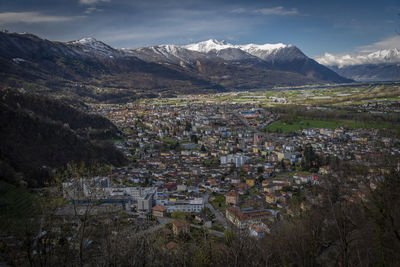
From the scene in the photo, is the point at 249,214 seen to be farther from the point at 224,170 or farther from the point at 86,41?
the point at 86,41

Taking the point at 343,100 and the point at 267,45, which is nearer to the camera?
the point at 343,100

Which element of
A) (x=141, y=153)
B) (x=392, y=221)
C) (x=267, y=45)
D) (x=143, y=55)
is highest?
(x=267, y=45)

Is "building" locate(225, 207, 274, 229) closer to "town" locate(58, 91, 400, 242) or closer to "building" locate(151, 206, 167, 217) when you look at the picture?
"town" locate(58, 91, 400, 242)

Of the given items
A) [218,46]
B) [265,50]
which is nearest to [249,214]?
[218,46]

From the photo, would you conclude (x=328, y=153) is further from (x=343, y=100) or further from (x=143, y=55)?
(x=143, y=55)

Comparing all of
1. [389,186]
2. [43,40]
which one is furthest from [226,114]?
[43,40]

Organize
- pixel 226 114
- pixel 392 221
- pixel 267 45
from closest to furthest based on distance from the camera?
pixel 392 221 → pixel 226 114 → pixel 267 45
